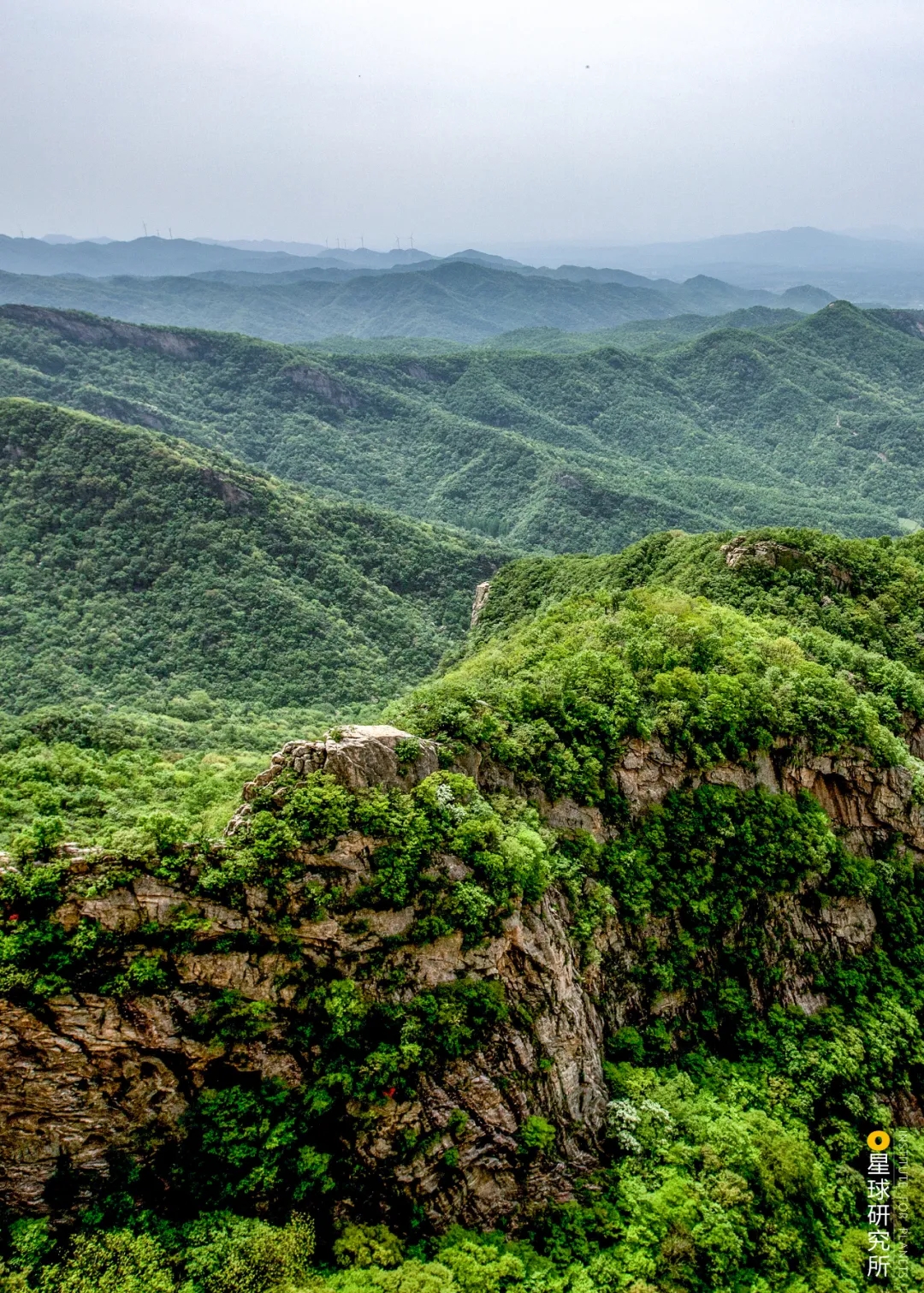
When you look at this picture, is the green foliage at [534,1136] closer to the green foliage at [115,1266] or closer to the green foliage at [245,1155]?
the green foliage at [245,1155]

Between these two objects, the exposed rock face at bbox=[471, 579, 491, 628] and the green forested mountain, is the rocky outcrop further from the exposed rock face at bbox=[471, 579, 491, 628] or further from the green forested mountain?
the exposed rock face at bbox=[471, 579, 491, 628]

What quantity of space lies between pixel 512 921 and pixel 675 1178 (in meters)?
9.12

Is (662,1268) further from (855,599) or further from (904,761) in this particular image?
(855,599)

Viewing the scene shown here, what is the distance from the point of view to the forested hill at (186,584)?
76500 millimetres

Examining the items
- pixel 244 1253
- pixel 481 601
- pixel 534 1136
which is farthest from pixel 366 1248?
pixel 481 601

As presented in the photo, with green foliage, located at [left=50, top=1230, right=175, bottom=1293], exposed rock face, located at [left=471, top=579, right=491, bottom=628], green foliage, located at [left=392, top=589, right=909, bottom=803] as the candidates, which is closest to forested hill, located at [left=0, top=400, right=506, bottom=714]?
exposed rock face, located at [left=471, top=579, right=491, bottom=628]

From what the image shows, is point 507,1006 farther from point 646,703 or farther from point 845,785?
point 845,785

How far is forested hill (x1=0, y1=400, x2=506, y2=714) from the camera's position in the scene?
76.5 meters

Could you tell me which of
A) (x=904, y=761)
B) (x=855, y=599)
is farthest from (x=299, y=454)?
(x=904, y=761)

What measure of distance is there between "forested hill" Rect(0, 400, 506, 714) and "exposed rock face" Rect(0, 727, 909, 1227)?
1930 inches

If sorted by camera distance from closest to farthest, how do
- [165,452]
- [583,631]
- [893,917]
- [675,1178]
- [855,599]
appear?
[675,1178] < [893,917] < [583,631] < [855,599] < [165,452]

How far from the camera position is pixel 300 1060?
22.2 meters

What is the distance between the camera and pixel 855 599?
48.5 meters

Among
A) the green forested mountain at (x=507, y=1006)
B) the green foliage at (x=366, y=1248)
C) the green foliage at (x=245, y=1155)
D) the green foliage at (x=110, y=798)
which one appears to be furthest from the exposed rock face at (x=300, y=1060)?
the green foliage at (x=110, y=798)
